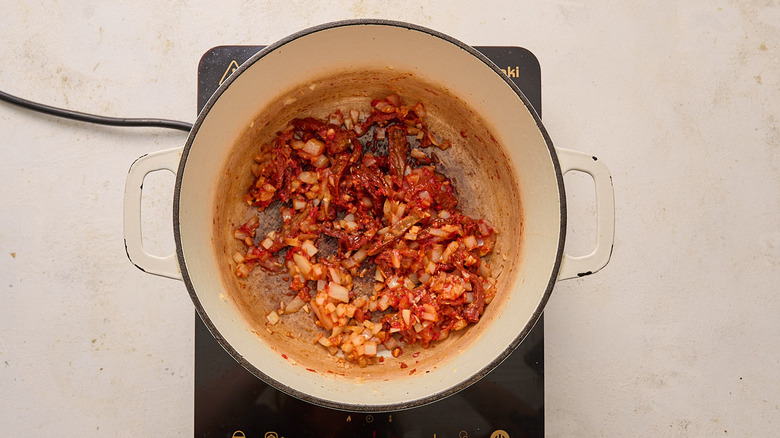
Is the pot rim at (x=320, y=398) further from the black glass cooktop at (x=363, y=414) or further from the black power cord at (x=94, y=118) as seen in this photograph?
the black power cord at (x=94, y=118)

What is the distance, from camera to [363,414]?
4.00 ft

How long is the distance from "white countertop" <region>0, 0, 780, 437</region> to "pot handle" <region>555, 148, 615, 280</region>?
33 centimetres

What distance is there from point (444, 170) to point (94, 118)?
32.6 inches

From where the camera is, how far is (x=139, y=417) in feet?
4.42

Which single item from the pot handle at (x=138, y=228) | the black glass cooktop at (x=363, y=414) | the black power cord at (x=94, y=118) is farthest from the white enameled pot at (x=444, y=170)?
the black power cord at (x=94, y=118)

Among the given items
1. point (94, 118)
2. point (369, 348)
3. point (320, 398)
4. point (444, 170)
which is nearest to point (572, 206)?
point (444, 170)

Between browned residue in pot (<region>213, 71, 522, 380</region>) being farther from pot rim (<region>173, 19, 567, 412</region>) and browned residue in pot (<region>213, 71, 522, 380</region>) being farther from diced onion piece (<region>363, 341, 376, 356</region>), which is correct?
pot rim (<region>173, 19, 567, 412</region>)

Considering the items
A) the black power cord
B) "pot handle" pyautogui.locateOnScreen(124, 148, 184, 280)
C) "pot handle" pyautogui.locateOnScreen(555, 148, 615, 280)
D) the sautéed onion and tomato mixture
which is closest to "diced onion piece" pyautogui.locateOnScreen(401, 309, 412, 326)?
the sautéed onion and tomato mixture

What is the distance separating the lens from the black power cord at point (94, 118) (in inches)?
52.2

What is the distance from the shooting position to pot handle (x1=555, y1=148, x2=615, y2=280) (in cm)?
104

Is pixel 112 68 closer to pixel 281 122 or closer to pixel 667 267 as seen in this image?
pixel 281 122

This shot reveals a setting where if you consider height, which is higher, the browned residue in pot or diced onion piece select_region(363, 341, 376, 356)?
the browned residue in pot

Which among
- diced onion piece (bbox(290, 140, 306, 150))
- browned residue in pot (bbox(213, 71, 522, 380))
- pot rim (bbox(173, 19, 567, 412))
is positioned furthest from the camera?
diced onion piece (bbox(290, 140, 306, 150))

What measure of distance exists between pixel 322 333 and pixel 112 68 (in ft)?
2.64
